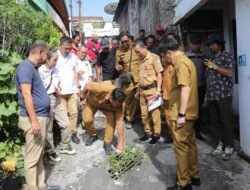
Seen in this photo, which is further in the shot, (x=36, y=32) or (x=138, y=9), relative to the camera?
(x=138, y=9)

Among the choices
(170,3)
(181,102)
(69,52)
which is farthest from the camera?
(170,3)

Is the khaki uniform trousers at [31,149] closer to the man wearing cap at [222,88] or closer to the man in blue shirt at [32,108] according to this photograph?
the man in blue shirt at [32,108]

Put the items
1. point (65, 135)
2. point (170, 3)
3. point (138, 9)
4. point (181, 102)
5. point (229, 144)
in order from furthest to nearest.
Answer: point (138, 9) → point (170, 3) → point (65, 135) → point (229, 144) → point (181, 102)

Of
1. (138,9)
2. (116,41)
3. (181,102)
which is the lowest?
(181,102)

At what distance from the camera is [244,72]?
5.46 m

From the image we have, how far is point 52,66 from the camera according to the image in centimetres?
573

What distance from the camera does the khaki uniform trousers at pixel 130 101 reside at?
24.5 ft

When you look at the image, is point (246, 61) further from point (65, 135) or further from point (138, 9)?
point (138, 9)

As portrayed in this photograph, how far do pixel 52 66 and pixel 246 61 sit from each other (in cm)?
293

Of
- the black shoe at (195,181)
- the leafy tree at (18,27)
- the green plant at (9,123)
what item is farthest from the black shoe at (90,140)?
the black shoe at (195,181)

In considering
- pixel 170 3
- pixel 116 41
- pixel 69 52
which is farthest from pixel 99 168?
pixel 170 3

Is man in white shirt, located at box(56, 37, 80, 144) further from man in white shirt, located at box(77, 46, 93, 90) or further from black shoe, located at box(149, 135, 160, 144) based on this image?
black shoe, located at box(149, 135, 160, 144)

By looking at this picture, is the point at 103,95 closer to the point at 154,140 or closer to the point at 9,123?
the point at 154,140

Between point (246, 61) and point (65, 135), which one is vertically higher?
point (246, 61)
